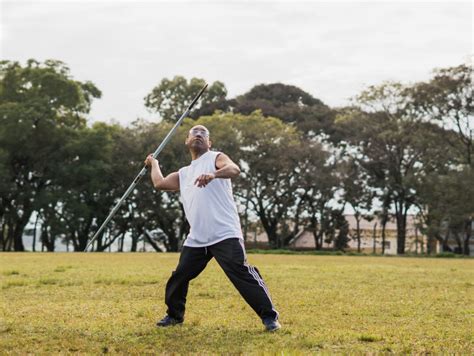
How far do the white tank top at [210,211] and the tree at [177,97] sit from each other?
67.4 meters

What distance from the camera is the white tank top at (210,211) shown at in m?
8.58

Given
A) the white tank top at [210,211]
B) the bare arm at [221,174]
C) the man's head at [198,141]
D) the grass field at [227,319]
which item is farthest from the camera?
the man's head at [198,141]

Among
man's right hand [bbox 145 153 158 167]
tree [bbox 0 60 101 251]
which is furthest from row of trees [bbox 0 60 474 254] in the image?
man's right hand [bbox 145 153 158 167]

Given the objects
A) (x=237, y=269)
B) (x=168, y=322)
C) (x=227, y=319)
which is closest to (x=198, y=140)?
(x=237, y=269)

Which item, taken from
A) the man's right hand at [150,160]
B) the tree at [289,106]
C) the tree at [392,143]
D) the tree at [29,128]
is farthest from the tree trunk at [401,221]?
the man's right hand at [150,160]

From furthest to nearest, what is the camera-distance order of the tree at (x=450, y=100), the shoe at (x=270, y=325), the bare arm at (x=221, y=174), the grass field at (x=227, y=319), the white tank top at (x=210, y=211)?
the tree at (x=450, y=100) → the white tank top at (x=210, y=211) → the shoe at (x=270, y=325) → the bare arm at (x=221, y=174) → the grass field at (x=227, y=319)

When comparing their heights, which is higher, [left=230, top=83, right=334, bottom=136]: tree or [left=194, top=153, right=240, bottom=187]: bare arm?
[left=230, top=83, right=334, bottom=136]: tree

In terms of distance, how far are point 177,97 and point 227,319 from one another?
6856cm

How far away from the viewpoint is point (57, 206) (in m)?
65.3

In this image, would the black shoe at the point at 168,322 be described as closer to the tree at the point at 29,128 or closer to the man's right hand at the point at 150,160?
the man's right hand at the point at 150,160

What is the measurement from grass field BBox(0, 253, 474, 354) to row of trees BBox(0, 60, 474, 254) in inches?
1852

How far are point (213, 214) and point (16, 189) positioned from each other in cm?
5768

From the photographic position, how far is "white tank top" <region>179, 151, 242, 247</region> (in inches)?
338

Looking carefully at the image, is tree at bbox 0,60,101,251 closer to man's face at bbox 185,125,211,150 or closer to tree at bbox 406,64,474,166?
tree at bbox 406,64,474,166
